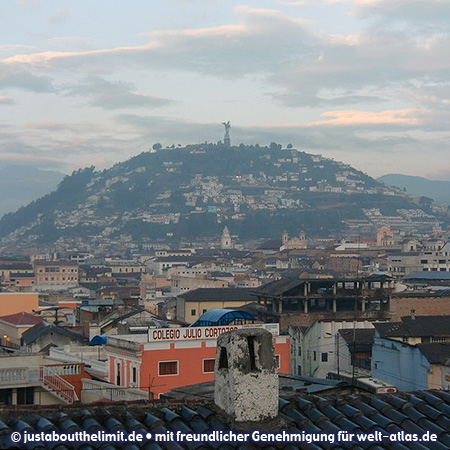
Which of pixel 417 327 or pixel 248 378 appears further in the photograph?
pixel 417 327

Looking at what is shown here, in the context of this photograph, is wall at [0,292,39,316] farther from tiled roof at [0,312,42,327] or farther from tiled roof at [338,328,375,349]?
tiled roof at [338,328,375,349]

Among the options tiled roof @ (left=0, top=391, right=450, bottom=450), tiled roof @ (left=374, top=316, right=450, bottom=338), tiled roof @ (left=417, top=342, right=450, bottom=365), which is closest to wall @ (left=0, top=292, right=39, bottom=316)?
tiled roof @ (left=374, top=316, right=450, bottom=338)

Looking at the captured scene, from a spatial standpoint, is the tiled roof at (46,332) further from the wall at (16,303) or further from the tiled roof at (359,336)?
the wall at (16,303)

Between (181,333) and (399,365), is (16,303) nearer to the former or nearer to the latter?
(399,365)

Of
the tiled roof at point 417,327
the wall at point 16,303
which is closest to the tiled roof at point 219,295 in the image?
the wall at point 16,303

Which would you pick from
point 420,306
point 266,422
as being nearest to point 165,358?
point 266,422

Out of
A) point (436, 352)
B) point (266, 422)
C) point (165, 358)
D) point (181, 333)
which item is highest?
point (266, 422)

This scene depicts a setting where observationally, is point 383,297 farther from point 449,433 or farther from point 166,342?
point 449,433
